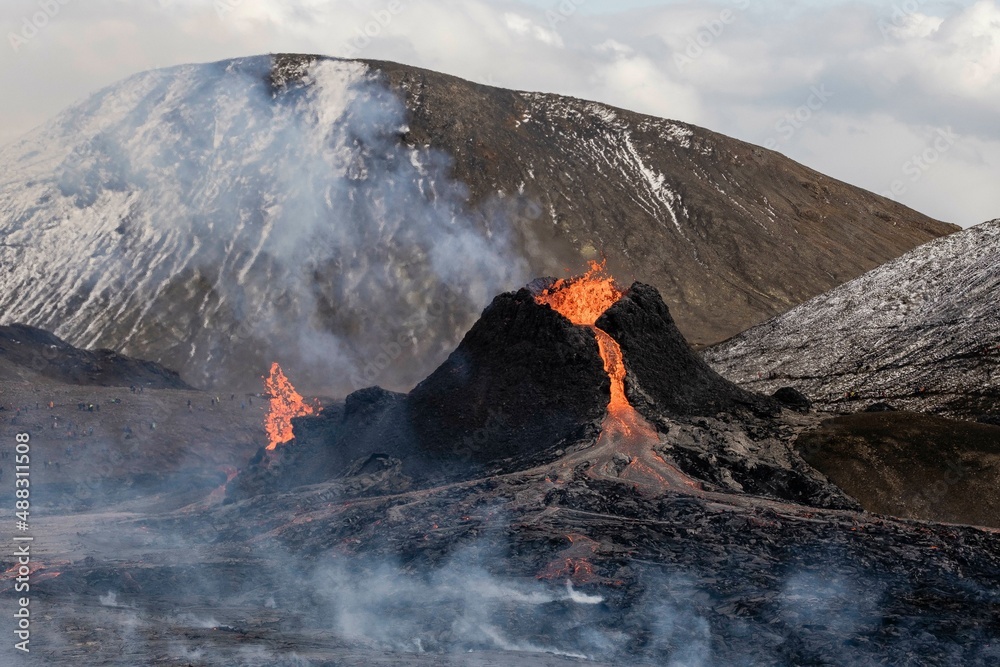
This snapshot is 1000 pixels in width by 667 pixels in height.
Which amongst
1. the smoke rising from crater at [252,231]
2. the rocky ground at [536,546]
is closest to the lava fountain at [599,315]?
the rocky ground at [536,546]

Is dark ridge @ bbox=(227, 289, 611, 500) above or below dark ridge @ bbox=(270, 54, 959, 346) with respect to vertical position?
below

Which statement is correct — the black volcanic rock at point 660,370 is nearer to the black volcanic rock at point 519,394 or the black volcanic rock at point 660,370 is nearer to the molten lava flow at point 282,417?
the black volcanic rock at point 519,394

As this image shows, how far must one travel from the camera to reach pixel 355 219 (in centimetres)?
9856

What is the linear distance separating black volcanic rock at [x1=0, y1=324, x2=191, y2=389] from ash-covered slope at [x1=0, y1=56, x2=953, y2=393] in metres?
11.3

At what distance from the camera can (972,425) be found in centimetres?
3712

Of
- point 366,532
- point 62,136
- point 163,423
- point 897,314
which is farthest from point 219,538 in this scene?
point 62,136

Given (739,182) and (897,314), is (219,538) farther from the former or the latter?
(739,182)

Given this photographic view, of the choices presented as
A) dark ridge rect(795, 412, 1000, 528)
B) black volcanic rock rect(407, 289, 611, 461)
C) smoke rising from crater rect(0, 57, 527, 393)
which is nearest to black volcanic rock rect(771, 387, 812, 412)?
dark ridge rect(795, 412, 1000, 528)

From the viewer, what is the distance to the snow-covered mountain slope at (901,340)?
48.3 meters

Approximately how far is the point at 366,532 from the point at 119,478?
2274cm

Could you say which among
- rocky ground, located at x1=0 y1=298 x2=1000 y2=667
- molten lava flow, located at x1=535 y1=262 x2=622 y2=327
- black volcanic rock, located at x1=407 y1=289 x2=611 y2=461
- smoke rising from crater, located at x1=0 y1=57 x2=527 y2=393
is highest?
smoke rising from crater, located at x1=0 y1=57 x2=527 y2=393

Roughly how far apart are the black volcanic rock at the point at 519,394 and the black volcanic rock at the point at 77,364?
35.1m

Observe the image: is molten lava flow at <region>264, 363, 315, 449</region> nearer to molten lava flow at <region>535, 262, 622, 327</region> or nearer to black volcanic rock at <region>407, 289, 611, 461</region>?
black volcanic rock at <region>407, 289, 611, 461</region>

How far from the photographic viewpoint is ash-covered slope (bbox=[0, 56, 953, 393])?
8969 centimetres
